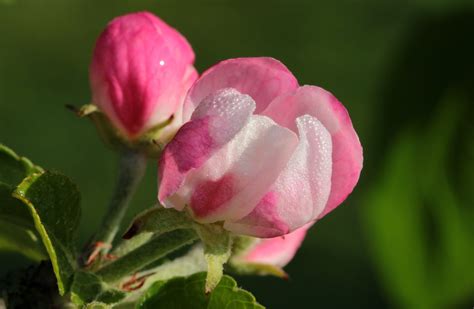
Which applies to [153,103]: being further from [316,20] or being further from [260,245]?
[316,20]

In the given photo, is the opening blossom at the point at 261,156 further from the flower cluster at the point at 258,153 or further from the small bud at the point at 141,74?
the small bud at the point at 141,74

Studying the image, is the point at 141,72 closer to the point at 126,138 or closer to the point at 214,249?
the point at 126,138

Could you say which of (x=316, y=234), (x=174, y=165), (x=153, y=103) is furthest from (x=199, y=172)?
(x=316, y=234)

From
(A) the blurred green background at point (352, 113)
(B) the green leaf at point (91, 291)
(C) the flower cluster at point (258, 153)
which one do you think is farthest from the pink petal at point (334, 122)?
(A) the blurred green background at point (352, 113)

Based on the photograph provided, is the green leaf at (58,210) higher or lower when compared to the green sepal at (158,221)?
lower

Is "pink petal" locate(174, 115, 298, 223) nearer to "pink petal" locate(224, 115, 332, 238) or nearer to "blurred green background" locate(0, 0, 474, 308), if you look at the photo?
"pink petal" locate(224, 115, 332, 238)

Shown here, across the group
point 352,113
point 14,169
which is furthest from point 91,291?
point 352,113

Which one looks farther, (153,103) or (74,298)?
(153,103)

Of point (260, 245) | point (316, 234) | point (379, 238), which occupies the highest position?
point (260, 245)
